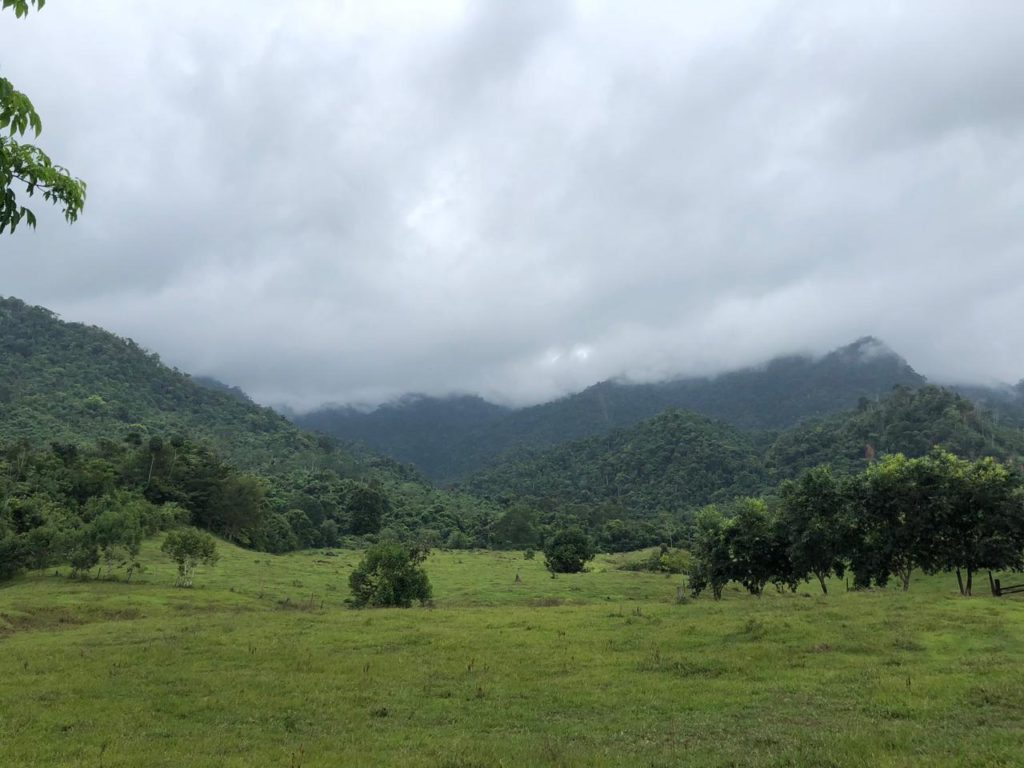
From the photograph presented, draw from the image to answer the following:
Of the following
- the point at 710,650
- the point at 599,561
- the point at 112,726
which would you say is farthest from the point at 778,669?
the point at 599,561

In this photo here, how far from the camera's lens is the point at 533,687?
20.0m

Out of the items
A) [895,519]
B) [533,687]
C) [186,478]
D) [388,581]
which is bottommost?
[388,581]

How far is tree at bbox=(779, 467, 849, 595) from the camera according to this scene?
4509 cm

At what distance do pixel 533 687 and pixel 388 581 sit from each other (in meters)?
32.2

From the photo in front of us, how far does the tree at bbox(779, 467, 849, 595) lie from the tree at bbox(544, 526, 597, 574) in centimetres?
4127

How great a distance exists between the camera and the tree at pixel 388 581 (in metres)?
49.6

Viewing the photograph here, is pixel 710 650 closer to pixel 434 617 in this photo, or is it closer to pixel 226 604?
pixel 434 617

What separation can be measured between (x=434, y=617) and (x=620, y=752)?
26334mm

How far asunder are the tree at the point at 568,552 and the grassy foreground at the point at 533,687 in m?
47.0

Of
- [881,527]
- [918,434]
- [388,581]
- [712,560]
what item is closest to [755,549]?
[712,560]

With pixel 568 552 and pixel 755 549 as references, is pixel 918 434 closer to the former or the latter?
pixel 568 552

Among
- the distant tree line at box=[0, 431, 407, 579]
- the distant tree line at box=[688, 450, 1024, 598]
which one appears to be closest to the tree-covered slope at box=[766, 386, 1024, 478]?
the distant tree line at box=[0, 431, 407, 579]

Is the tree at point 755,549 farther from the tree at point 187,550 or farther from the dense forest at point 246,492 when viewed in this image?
the tree at point 187,550

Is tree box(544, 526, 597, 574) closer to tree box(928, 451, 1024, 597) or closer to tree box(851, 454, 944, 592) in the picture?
tree box(851, 454, 944, 592)
